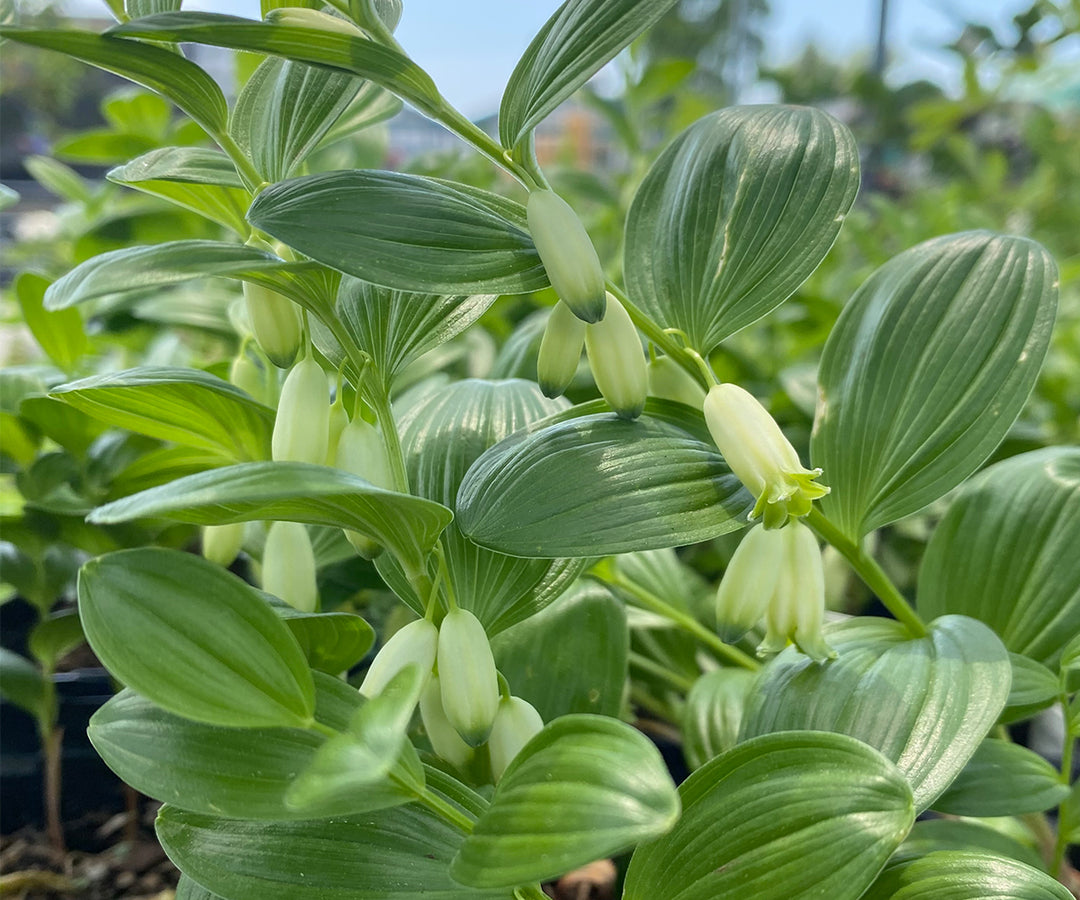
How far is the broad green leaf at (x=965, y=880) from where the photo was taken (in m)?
0.32

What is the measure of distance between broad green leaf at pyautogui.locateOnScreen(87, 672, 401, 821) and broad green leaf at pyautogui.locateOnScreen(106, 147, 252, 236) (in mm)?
203

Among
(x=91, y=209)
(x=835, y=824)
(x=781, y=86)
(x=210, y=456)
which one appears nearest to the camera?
(x=835, y=824)

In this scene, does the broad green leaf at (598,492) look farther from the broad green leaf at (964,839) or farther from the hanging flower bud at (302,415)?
the broad green leaf at (964,839)

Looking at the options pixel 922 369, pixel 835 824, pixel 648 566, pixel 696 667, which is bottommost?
pixel 696 667

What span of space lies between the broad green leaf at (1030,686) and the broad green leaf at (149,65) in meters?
0.41

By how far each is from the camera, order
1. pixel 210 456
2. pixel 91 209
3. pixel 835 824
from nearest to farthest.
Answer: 1. pixel 835 824
2. pixel 210 456
3. pixel 91 209

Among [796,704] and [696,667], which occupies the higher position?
[796,704]

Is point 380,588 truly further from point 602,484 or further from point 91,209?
point 91,209

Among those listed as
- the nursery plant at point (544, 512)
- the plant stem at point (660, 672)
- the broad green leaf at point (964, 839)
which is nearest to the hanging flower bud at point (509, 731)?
the nursery plant at point (544, 512)

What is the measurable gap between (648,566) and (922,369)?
27 cm

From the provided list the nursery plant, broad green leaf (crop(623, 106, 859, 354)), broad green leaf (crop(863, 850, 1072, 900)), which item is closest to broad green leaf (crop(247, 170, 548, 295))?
the nursery plant

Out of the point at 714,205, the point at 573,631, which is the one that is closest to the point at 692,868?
the point at 573,631

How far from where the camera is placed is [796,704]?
1.25 ft

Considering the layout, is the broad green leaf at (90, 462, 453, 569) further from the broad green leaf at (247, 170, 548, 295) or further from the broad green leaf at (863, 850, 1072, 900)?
the broad green leaf at (863, 850, 1072, 900)
